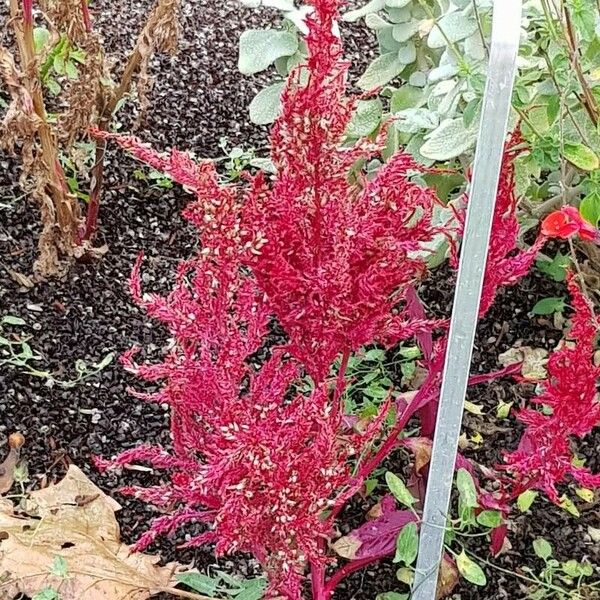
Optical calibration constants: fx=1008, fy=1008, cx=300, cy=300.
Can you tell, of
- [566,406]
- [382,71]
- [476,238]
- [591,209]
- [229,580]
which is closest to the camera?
[476,238]

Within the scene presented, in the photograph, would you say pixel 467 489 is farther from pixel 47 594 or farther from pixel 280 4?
pixel 280 4

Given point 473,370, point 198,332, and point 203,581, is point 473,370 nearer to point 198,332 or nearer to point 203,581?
point 203,581

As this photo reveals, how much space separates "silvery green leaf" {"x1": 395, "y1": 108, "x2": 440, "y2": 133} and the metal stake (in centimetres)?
75

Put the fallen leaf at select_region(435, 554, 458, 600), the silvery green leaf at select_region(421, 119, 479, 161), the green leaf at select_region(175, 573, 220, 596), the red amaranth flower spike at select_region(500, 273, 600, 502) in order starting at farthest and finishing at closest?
the silvery green leaf at select_region(421, 119, 479, 161), the fallen leaf at select_region(435, 554, 458, 600), the green leaf at select_region(175, 573, 220, 596), the red amaranth flower spike at select_region(500, 273, 600, 502)

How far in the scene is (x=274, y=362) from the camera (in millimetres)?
1148

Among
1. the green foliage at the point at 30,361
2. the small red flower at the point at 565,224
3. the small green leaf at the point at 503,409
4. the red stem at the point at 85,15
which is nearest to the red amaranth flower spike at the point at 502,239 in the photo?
the small red flower at the point at 565,224

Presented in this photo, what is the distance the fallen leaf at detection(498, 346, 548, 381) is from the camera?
1.77m

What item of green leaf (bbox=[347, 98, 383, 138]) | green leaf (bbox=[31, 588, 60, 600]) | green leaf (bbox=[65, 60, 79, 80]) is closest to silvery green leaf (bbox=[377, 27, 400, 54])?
green leaf (bbox=[347, 98, 383, 138])

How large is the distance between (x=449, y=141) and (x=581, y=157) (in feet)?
0.75

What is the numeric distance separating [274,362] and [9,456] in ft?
2.34

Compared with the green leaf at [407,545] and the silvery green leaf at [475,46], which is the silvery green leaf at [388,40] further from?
the green leaf at [407,545]

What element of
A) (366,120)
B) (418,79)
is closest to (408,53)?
(418,79)

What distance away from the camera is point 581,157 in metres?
1.43

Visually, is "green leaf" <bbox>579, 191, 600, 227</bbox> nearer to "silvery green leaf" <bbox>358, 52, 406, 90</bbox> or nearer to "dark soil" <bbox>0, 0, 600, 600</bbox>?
"dark soil" <bbox>0, 0, 600, 600</bbox>
